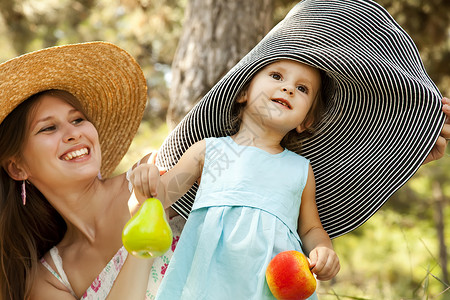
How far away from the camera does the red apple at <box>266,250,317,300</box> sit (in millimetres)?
1459

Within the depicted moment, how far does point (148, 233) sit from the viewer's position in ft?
4.59

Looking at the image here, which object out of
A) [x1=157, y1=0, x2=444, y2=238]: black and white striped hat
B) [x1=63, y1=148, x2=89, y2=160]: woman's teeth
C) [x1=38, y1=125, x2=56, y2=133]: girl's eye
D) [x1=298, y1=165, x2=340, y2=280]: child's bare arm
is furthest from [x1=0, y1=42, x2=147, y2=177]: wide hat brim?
[x1=298, y1=165, x2=340, y2=280]: child's bare arm

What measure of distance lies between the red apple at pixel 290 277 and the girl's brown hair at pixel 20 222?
1113 mm

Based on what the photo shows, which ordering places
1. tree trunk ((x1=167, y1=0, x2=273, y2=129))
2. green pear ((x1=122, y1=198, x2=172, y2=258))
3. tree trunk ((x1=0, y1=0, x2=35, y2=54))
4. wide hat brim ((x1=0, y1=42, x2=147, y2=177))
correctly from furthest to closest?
tree trunk ((x1=0, y1=0, x2=35, y2=54)) → tree trunk ((x1=167, y1=0, x2=273, y2=129)) → wide hat brim ((x1=0, y1=42, x2=147, y2=177)) → green pear ((x1=122, y1=198, x2=172, y2=258))

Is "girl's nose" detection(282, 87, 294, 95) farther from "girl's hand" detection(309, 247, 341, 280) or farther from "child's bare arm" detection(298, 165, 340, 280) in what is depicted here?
"girl's hand" detection(309, 247, 341, 280)

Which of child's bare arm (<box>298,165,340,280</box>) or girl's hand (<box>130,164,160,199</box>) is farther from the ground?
girl's hand (<box>130,164,160,199</box>)

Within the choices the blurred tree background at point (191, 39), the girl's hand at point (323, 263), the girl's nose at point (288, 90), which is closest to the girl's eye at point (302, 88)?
the girl's nose at point (288, 90)

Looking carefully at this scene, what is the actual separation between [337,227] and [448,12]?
341 centimetres

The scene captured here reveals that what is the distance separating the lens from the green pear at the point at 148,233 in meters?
1.40

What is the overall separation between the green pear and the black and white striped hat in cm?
49

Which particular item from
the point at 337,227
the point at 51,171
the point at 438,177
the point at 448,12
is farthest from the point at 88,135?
the point at 438,177

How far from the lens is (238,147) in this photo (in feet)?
5.75

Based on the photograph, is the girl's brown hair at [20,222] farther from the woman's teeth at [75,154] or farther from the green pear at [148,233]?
the green pear at [148,233]

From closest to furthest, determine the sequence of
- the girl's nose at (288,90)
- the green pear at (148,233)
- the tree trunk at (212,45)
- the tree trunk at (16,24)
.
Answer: the green pear at (148,233), the girl's nose at (288,90), the tree trunk at (212,45), the tree trunk at (16,24)
